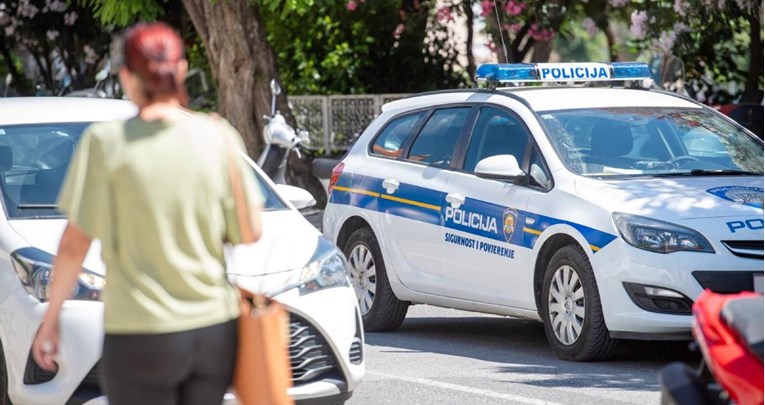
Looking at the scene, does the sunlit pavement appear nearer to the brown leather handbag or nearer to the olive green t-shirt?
the brown leather handbag

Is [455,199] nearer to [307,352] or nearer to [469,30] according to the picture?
[307,352]

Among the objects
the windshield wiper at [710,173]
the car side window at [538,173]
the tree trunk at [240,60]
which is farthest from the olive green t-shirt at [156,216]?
the tree trunk at [240,60]

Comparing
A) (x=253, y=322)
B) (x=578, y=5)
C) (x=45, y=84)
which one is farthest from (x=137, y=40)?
(x=45, y=84)

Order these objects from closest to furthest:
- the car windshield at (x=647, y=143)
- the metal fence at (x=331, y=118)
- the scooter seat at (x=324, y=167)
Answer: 1. the car windshield at (x=647, y=143)
2. the scooter seat at (x=324, y=167)
3. the metal fence at (x=331, y=118)

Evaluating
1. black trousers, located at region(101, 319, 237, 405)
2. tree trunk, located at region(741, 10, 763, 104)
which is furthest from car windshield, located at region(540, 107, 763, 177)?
tree trunk, located at region(741, 10, 763, 104)

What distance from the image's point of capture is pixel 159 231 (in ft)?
13.0

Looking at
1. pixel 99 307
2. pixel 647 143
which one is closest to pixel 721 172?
pixel 647 143

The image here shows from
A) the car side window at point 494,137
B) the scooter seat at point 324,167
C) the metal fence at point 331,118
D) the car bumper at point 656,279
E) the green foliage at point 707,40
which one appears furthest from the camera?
the metal fence at point 331,118

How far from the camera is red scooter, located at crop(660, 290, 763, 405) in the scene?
435cm

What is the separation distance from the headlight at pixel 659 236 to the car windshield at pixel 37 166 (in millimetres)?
1960

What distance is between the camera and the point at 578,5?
1925 centimetres

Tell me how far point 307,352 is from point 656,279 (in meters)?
2.47

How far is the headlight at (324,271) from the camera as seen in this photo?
6324 mm

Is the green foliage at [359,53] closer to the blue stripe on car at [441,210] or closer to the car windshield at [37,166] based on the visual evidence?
the blue stripe on car at [441,210]
